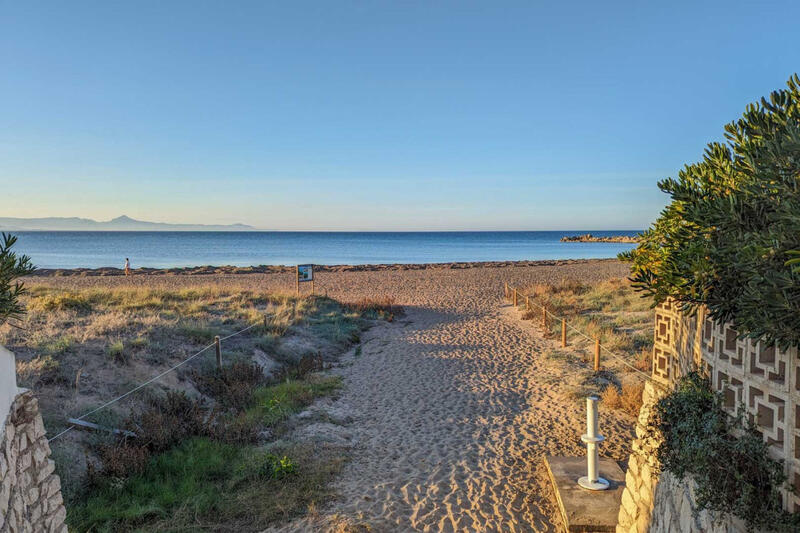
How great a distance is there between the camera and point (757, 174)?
241cm

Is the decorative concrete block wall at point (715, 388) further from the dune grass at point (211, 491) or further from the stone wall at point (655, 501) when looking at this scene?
the dune grass at point (211, 491)

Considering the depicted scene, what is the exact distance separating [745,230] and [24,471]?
5.44 m

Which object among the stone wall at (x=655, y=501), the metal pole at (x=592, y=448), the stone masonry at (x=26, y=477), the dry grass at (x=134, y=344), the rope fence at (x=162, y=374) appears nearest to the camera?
the stone wall at (x=655, y=501)

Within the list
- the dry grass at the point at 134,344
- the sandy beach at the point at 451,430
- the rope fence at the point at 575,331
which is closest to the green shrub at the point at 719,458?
the rope fence at the point at 575,331

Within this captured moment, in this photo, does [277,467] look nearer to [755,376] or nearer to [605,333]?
[755,376]

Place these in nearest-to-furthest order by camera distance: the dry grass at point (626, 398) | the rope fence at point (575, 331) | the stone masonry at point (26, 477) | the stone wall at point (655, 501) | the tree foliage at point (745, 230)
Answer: the tree foliage at point (745, 230)
the stone wall at point (655, 501)
the stone masonry at point (26, 477)
the dry grass at point (626, 398)
the rope fence at point (575, 331)

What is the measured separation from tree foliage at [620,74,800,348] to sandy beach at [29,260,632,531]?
3.64m

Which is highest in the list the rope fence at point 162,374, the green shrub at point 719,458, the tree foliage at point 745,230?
the tree foliage at point 745,230

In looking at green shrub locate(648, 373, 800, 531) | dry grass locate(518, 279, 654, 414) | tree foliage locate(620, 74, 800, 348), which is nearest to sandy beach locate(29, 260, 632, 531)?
dry grass locate(518, 279, 654, 414)

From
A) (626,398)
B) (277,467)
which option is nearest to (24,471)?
(277,467)

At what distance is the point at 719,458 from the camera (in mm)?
2891

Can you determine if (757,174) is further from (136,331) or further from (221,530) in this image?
(136,331)

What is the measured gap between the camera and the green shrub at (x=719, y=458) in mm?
2553

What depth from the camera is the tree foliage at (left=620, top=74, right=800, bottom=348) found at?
7.41ft
